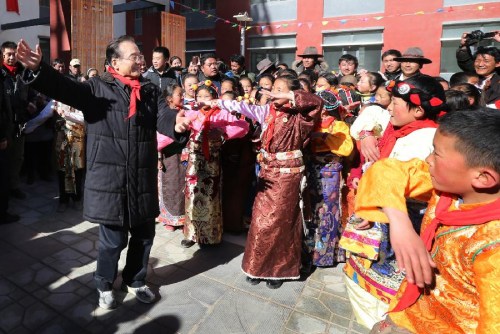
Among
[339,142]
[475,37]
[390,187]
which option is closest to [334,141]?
[339,142]

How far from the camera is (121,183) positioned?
8.09 ft

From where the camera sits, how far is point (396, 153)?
1.96 m

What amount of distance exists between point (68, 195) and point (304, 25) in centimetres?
1138

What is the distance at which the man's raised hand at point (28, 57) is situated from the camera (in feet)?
6.13

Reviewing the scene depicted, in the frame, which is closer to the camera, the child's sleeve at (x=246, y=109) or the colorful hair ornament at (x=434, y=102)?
the colorful hair ornament at (x=434, y=102)

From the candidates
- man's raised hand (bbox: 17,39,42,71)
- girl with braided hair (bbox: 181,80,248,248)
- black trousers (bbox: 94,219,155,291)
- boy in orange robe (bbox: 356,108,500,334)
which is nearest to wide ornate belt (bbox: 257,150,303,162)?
girl with braided hair (bbox: 181,80,248,248)

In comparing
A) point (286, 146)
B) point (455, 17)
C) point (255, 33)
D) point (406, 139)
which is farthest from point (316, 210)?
point (255, 33)

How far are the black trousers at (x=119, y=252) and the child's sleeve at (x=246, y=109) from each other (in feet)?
3.46

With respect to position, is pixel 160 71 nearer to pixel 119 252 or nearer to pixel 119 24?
pixel 119 252

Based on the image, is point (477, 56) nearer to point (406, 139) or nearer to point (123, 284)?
point (406, 139)

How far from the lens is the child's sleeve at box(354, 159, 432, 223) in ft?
4.36

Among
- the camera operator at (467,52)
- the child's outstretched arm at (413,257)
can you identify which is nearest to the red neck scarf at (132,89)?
the child's outstretched arm at (413,257)

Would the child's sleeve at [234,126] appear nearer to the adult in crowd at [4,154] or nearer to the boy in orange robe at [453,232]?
the boy in orange robe at [453,232]

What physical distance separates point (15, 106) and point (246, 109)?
3.67 metres
